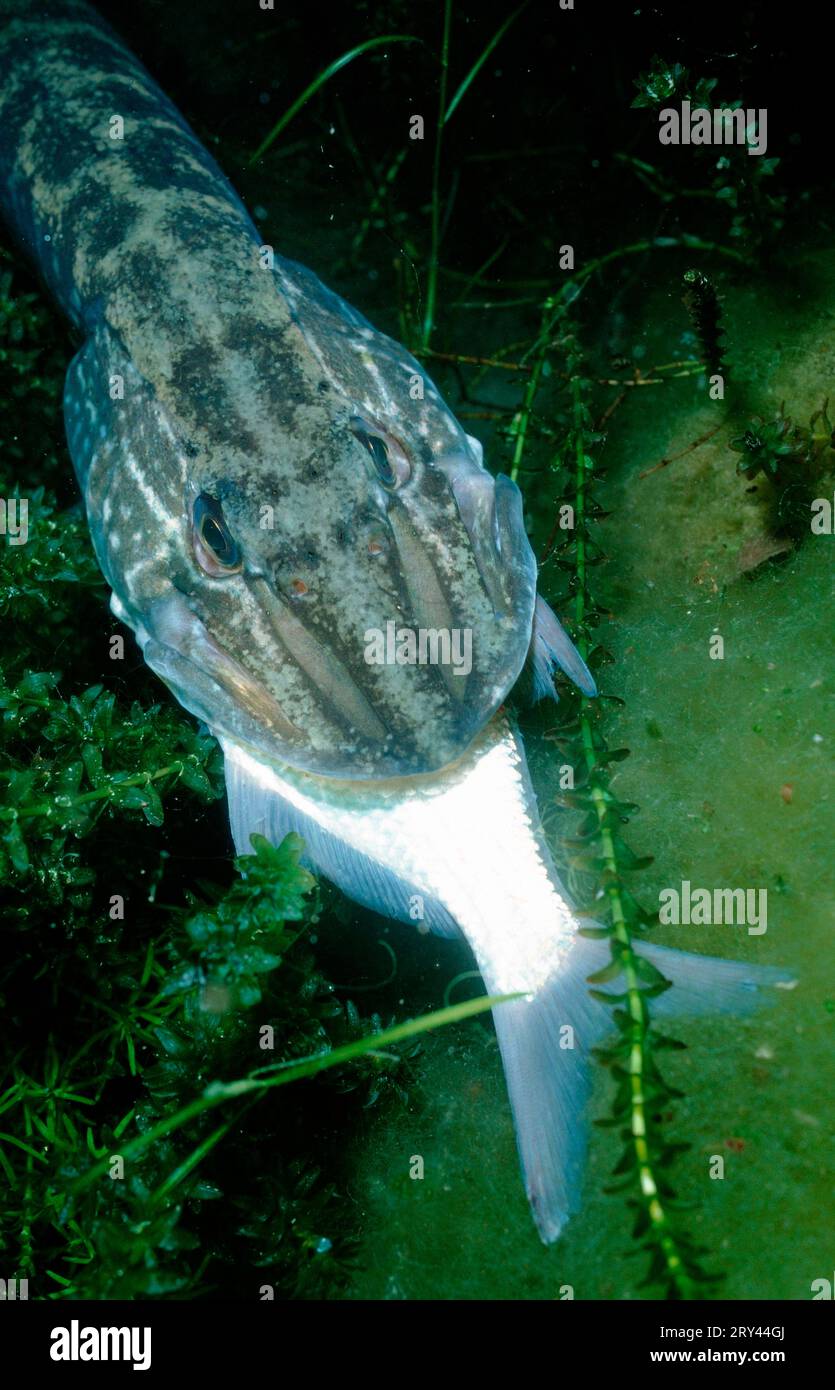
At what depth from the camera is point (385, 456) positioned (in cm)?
296

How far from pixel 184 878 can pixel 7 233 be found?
11.7ft

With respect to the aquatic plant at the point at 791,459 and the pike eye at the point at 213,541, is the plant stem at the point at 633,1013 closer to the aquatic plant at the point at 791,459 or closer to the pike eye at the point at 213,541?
the aquatic plant at the point at 791,459

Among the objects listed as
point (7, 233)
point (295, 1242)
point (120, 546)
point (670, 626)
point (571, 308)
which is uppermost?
point (7, 233)

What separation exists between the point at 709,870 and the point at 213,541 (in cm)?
201

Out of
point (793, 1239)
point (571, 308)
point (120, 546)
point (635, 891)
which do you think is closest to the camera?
point (793, 1239)

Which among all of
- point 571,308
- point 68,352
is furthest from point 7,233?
point 571,308

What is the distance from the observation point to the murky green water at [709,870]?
253 centimetres

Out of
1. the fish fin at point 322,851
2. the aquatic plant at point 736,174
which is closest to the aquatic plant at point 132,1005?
the fish fin at point 322,851

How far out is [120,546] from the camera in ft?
10.9

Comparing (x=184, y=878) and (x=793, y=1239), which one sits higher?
(x=184, y=878)

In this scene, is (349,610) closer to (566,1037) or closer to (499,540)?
(499,540)

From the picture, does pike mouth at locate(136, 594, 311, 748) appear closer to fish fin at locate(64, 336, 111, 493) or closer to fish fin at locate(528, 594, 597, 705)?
fish fin at locate(528, 594, 597, 705)
